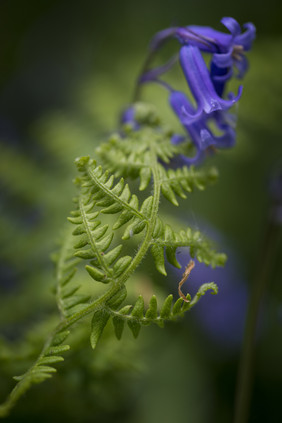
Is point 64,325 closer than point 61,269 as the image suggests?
Yes

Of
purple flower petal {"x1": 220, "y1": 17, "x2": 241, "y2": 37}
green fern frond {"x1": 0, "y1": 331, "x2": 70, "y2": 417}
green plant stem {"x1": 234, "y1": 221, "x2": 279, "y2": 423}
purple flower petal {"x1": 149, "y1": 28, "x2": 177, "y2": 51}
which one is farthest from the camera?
green plant stem {"x1": 234, "y1": 221, "x2": 279, "y2": 423}

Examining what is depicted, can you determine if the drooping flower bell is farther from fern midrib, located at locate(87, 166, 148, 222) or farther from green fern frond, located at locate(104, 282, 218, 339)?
green fern frond, located at locate(104, 282, 218, 339)

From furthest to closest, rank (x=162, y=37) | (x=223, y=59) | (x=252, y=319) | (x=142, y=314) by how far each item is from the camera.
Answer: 1. (x=252, y=319)
2. (x=162, y=37)
3. (x=223, y=59)
4. (x=142, y=314)

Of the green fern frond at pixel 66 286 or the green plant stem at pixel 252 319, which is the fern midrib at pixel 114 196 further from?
the green plant stem at pixel 252 319

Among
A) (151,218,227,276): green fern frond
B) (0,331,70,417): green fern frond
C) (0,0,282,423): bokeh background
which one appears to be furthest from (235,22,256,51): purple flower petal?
(0,331,70,417): green fern frond

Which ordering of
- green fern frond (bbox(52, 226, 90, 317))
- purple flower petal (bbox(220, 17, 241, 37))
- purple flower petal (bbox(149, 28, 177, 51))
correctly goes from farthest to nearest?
purple flower petal (bbox(149, 28, 177, 51)), purple flower petal (bbox(220, 17, 241, 37)), green fern frond (bbox(52, 226, 90, 317))

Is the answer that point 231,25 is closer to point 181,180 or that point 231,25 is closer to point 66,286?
point 181,180

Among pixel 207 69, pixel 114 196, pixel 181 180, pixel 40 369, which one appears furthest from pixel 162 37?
pixel 40 369
